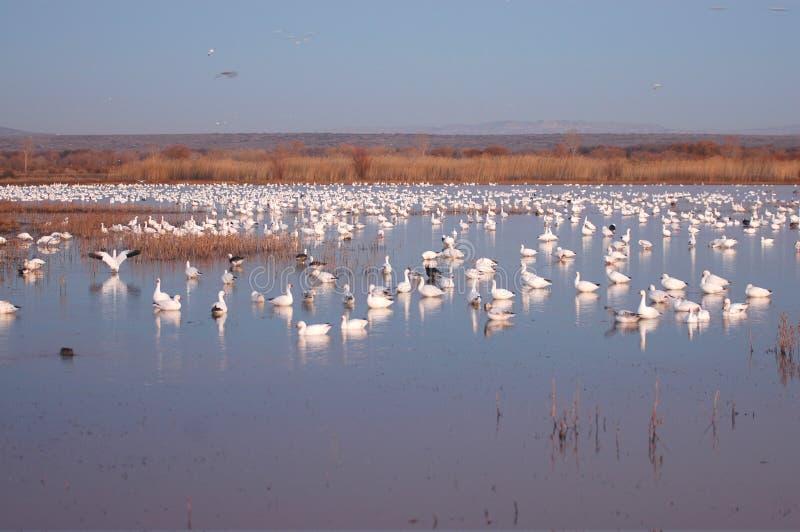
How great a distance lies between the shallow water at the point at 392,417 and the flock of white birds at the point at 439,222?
12.8 inches

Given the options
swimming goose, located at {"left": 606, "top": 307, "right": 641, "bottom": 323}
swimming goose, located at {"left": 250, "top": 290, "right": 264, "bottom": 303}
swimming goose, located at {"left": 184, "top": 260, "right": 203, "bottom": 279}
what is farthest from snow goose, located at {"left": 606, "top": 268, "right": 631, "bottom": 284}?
swimming goose, located at {"left": 184, "top": 260, "right": 203, "bottom": 279}

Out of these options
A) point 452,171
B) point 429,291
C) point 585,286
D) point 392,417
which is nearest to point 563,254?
point 585,286

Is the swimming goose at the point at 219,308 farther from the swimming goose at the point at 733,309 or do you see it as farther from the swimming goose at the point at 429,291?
the swimming goose at the point at 733,309

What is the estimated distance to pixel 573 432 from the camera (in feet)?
24.5

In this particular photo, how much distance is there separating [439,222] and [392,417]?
17.5m

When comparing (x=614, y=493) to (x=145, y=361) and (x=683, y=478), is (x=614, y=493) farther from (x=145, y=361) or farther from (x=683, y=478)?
(x=145, y=361)

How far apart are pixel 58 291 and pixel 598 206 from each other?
72.0ft

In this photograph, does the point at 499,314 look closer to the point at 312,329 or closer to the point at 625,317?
the point at 625,317

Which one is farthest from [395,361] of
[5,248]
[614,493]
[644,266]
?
[5,248]

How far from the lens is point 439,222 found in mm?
25203

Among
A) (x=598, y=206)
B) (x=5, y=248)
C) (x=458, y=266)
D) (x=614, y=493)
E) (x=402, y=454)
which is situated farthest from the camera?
(x=598, y=206)

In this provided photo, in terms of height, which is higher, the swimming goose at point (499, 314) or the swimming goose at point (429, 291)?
the swimming goose at point (429, 291)

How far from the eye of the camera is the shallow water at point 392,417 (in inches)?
246

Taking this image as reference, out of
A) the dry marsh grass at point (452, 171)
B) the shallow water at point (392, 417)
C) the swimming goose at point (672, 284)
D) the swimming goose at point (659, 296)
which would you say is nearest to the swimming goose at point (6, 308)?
the shallow water at point (392, 417)
